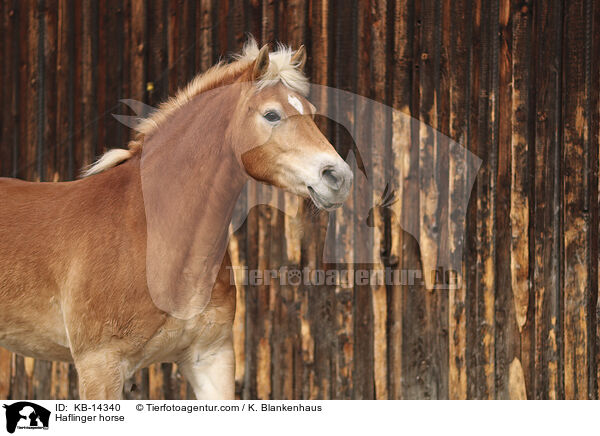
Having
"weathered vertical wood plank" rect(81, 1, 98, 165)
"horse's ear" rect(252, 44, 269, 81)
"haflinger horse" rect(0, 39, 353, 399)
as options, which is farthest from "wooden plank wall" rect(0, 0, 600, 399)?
"horse's ear" rect(252, 44, 269, 81)

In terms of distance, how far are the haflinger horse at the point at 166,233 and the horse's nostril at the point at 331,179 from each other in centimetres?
1

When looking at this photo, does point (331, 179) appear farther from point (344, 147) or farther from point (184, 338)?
point (344, 147)

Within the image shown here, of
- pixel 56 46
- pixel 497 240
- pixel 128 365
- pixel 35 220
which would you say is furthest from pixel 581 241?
A: pixel 56 46

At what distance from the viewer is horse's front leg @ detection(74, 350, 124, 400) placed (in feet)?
8.86

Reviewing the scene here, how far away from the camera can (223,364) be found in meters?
2.91

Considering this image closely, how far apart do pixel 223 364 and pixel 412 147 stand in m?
2.01

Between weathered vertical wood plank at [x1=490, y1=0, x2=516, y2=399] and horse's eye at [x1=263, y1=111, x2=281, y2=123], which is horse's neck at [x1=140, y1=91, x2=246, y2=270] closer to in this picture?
horse's eye at [x1=263, y1=111, x2=281, y2=123]

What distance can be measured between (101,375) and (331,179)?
1325 millimetres

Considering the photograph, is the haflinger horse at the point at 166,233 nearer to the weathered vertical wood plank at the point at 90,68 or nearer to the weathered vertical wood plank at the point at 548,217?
the weathered vertical wood plank at the point at 90,68

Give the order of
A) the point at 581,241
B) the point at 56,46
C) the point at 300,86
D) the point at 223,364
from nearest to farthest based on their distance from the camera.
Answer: the point at 300,86
the point at 223,364
the point at 581,241
the point at 56,46

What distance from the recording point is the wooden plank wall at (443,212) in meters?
4.06

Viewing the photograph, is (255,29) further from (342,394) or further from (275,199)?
(342,394)

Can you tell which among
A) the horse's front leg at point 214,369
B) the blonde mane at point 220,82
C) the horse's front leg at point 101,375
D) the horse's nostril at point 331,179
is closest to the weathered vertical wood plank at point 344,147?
the blonde mane at point 220,82
